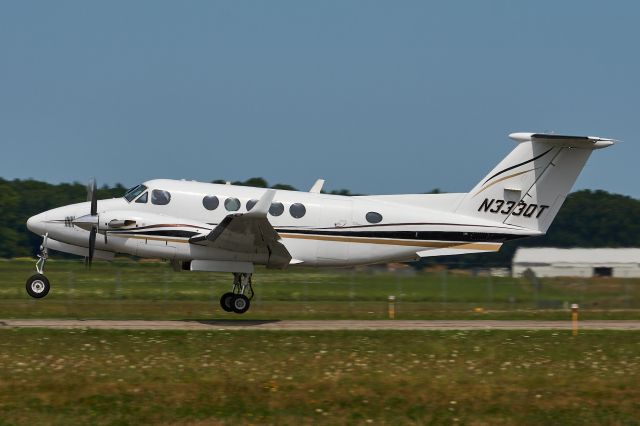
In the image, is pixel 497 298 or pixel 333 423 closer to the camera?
pixel 333 423

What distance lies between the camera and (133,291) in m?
40.4

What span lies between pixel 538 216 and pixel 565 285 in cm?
1414

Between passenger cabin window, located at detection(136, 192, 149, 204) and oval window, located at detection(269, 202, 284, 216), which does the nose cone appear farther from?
oval window, located at detection(269, 202, 284, 216)

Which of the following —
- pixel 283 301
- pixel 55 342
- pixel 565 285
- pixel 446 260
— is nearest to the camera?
pixel 55 342

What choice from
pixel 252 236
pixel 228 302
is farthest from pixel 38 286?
pixel 252 236

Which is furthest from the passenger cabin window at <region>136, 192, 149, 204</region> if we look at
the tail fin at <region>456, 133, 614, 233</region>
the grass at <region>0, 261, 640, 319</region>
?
the tail fin at <region>456, 133, 614, 233</region>

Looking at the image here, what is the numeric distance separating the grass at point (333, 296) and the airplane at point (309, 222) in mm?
3132

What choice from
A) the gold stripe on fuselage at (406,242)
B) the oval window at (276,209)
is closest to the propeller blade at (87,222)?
the oval window at (276,209)

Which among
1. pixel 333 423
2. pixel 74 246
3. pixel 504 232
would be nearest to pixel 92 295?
pixel 74 246

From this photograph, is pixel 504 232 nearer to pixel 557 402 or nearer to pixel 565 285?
pixel 557 402

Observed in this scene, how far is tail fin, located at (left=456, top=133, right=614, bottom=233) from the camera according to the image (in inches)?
1108

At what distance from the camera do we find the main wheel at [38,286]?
1010 inches

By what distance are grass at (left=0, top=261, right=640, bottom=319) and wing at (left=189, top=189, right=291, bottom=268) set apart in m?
3.77

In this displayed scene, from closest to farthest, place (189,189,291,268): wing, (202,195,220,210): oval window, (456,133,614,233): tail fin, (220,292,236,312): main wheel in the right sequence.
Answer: (189,189,291,268): wing < (202,195,220,210): oval window < (220,292,236,312): main wheel < (456,133,614,233): tail fin
